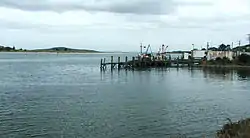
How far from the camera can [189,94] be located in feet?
162

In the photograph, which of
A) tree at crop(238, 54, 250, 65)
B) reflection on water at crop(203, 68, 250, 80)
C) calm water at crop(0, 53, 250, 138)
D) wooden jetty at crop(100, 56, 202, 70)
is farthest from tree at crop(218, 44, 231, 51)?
calm water at crop(0, 53, 250, 138)

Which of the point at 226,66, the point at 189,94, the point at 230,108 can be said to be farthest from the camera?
the point at 226,66

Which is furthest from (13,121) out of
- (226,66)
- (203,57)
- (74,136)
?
(203,57)

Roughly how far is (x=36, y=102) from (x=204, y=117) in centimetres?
1713

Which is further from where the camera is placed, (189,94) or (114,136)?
(189,94)

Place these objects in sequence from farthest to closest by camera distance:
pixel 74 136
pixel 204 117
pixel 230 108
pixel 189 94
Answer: pixel 189 94 < pixel 230 108 < pixel 204 117 < pixel 74 136

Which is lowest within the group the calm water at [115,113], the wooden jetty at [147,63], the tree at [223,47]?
the calm water at [115,113]

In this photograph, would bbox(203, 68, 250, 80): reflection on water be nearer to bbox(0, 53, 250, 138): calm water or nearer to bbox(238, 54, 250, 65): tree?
bbox(238, 54, 250, 65): tree

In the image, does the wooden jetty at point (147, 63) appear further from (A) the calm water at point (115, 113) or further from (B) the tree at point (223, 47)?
(A) the calm water at point (115, 113)

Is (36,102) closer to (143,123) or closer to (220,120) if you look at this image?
(143,123)

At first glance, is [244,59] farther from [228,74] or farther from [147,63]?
[147,63]

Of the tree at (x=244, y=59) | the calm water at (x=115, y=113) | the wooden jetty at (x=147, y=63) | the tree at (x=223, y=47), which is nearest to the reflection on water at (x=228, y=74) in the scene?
the tree at (x=244, y=59)

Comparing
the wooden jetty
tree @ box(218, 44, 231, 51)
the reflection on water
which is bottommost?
the reflection on water

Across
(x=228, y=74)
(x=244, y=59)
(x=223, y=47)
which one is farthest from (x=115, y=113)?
(x=223, y=47)
